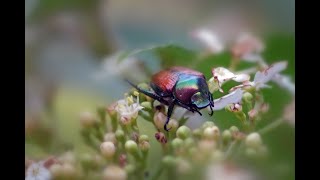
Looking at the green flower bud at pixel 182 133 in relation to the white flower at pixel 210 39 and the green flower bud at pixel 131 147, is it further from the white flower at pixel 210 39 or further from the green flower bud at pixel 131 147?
the white flower at pixel 210 39

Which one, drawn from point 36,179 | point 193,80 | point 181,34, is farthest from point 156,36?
point 36,179

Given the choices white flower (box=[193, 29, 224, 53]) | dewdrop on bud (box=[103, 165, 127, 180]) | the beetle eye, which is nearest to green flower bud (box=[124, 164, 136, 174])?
dewdrop on bud (box=[103, 165, 127, 180])

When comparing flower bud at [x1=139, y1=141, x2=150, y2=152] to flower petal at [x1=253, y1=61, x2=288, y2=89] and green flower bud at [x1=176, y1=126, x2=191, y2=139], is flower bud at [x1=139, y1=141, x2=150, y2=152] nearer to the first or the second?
green flower bud at [x1=176, y1=126, x2=191, y2=139]

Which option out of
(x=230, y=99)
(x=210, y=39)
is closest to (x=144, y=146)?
(x=230, y=99)

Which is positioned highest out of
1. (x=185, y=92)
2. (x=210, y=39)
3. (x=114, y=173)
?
(x=210, y=39)

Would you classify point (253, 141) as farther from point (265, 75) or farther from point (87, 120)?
point (87, 120)

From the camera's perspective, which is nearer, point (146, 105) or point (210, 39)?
point (146, 105)
